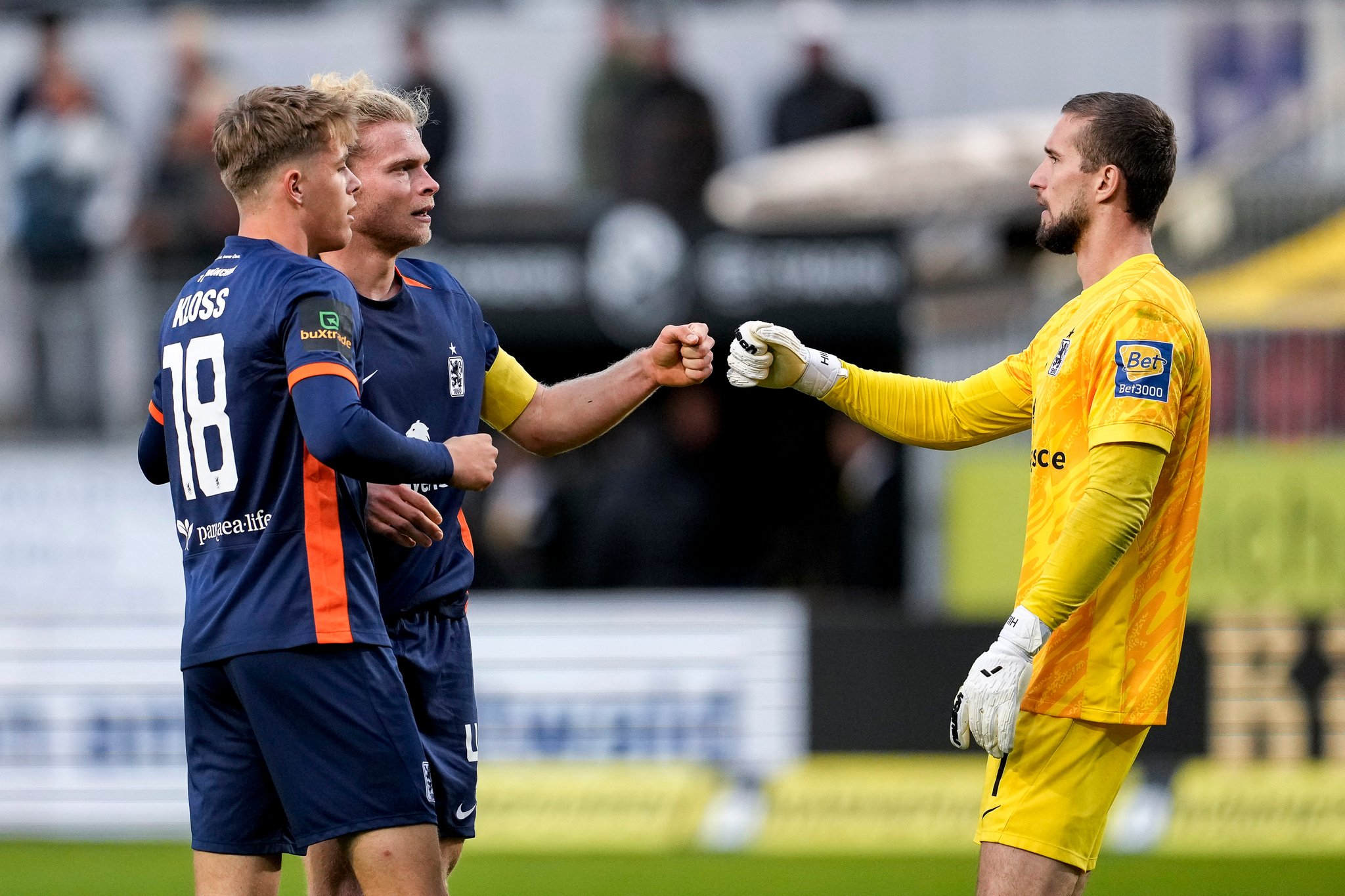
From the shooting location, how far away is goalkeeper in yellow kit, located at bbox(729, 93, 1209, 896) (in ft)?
12.5

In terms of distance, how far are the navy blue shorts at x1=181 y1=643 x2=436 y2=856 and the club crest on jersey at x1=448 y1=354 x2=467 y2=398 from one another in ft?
2.83

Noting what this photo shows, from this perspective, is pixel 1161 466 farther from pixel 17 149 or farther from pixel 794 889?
pixel 17 149

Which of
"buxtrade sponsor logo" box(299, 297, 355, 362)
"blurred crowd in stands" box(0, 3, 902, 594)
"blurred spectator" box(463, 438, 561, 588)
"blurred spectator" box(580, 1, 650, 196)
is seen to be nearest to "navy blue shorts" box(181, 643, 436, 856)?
"buxtrade sponsor logo" box(299, 297, 355, 362)

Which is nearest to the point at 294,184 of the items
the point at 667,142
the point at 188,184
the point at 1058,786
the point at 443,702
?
the point at 443,702

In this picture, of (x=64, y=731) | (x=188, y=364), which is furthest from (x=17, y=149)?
(x=188, y=364)

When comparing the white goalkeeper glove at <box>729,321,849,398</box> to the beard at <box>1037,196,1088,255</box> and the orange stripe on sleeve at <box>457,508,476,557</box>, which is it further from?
the orange stripe on sleeve at <box>457,508,476,557</box>

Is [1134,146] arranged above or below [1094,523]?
above

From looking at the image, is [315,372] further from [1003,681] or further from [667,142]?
[667,142]

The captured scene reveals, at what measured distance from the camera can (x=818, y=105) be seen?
1271 centimetres

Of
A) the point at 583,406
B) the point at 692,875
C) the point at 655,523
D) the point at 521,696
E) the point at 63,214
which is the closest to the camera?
the point at 583,406

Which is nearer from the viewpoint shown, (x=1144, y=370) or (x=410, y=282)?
(x=1144, y=370)

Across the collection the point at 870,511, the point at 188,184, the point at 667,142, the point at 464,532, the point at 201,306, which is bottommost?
the point at 870,511

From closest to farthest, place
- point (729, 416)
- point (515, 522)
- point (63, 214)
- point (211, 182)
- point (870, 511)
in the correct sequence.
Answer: point (870, 511), point (515, 522), point (63, 214), point (211, 182), point (729, 416)

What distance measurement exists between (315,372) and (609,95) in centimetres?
948
